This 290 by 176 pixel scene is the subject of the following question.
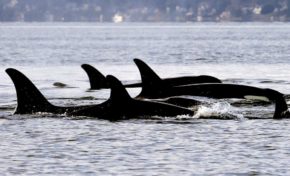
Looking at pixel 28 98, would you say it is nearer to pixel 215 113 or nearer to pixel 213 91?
pixel 215 113

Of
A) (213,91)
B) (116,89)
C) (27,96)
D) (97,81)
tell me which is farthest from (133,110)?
(97,81)

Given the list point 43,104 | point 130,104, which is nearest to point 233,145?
point 130,104

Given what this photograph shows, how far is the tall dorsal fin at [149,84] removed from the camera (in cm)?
3372

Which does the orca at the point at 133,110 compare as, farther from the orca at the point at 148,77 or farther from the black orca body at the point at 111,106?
the orca at the point at 148,77

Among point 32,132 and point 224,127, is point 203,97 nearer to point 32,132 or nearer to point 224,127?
point 224,127

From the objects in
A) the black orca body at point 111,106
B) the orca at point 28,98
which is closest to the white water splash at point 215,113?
the black orca body at point 111,106

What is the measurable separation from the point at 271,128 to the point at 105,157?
230 inches

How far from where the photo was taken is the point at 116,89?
2653 cm

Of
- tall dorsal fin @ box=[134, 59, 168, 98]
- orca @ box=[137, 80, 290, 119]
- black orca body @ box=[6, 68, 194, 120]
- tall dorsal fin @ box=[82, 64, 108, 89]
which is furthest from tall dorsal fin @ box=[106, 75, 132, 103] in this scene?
tall dorsal fin @ box=[82, 64, 108, 89]

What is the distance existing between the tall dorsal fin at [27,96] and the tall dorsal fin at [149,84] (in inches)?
211

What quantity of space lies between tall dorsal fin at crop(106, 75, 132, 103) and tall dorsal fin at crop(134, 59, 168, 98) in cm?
672

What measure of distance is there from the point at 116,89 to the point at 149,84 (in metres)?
7.55

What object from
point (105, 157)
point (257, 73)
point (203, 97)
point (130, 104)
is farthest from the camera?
point (257, 73)

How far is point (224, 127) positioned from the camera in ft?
86.7
